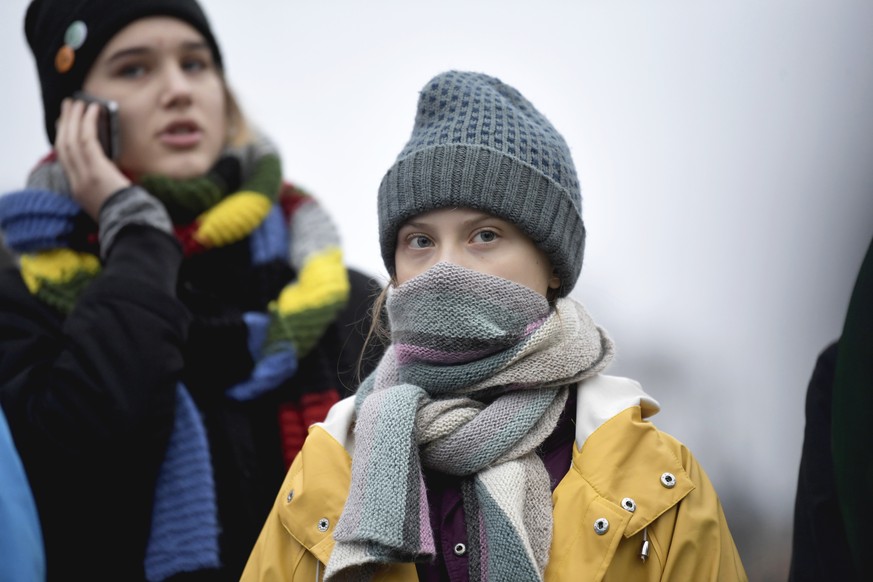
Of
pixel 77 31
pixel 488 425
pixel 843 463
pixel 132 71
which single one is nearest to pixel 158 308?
pixel 132 71

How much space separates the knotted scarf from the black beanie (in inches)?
9.2

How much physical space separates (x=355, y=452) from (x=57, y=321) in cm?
120

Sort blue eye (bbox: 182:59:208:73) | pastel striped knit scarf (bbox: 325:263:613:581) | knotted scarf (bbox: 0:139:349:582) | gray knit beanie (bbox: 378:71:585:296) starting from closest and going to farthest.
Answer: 1. pastel striped knit scarf (bbox: 325:263:613:581)
2. gray knit beanie (bbox: 378:71:585:296)
3. knotted scarf (bbox: 0:139:349:582)
4. blue eye (bbox: 182:59:208:73)

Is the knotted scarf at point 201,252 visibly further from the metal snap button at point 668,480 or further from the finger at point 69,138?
the metal snap button at point 668,480

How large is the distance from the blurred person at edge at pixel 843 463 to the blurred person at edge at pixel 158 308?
1.23m

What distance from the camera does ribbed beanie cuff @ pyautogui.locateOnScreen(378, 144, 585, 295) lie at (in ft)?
6.70

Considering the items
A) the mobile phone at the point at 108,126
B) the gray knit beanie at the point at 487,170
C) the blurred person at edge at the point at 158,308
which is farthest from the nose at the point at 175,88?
the gray knit beanie at the point at 487,170

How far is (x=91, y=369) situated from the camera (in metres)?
2.54

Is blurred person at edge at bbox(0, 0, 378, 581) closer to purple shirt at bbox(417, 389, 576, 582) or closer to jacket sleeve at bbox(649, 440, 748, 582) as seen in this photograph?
purple shirt at bbox(417, 389, 576, 582)

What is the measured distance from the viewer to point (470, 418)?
199 centimetres

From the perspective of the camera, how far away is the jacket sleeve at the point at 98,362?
8.21 feet

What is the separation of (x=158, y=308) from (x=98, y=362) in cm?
21

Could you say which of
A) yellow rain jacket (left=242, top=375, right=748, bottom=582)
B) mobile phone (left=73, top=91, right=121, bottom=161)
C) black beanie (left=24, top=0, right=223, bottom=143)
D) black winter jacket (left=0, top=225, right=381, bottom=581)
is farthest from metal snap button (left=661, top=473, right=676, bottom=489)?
black beanie (left=24, top=0, right=223, bottom=143)

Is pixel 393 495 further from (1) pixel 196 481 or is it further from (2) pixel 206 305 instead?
(2) pixel 206 305
